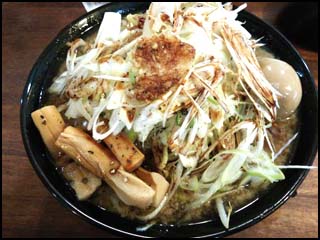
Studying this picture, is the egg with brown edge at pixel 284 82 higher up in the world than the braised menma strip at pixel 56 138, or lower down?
higher up

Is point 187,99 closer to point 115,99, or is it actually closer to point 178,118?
point 178,118

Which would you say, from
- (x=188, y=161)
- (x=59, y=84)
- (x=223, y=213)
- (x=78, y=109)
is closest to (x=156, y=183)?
(x=188, y=161)

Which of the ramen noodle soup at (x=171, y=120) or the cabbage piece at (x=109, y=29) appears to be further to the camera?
the cabbage piece at (x=109, y=29)

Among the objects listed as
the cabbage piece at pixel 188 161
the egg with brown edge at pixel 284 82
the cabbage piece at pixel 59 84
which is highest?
the egg with brown edge at pixel 284 82

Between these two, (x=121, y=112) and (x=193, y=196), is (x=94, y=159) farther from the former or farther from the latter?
(x=193, y=196)

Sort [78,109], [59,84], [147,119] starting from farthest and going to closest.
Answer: [59,84], [78,109], [147,119]

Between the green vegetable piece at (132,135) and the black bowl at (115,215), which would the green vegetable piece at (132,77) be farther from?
the black bowl at (115,215)

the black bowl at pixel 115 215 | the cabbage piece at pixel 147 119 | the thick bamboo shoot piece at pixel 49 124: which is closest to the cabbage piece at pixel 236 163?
the black bowl at pixel 115 215
